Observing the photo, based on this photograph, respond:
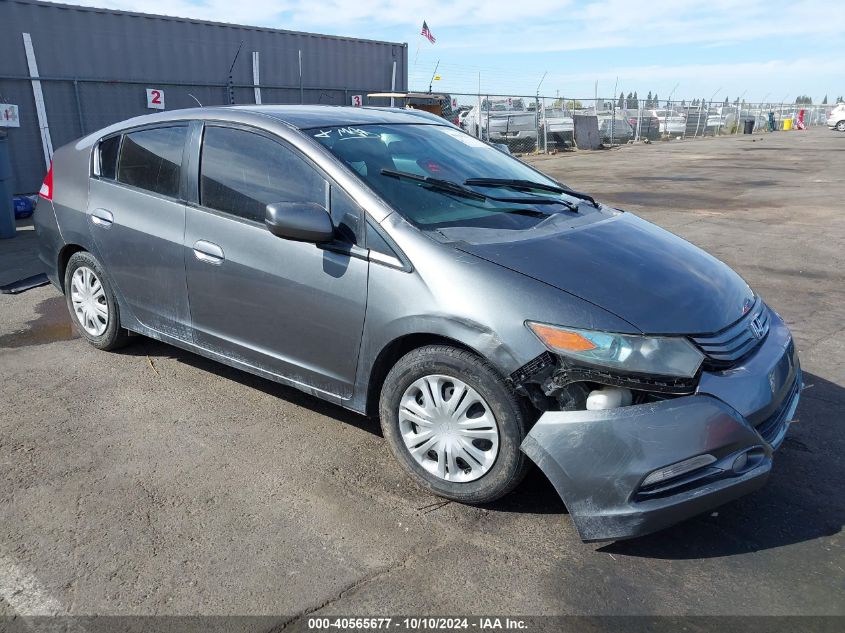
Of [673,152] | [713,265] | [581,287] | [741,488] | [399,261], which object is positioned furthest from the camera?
[673,152]

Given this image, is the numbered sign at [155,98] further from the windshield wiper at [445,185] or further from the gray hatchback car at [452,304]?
the windshield wiper at [445,185]

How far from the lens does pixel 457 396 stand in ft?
9.86

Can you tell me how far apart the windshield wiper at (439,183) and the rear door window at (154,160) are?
1.39m

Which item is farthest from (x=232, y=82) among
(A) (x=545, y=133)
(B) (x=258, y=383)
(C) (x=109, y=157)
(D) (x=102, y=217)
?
(A) (x=545, y=133)

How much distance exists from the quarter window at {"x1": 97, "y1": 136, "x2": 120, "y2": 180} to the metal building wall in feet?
29.4

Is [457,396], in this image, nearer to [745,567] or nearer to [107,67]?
[745,567]

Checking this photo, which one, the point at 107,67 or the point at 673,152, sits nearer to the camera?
the point at 107,67

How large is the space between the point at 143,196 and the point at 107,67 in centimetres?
1082

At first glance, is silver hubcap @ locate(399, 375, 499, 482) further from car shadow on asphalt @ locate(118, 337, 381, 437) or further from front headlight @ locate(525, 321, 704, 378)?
car shadow on asphalt @ locate(118, 337, 381, 437)

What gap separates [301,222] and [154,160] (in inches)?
62.6

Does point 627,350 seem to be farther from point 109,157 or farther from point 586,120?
point 586,120

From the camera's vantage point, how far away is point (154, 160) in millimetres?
4312

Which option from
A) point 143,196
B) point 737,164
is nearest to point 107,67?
point 143,196

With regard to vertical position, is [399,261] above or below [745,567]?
above
